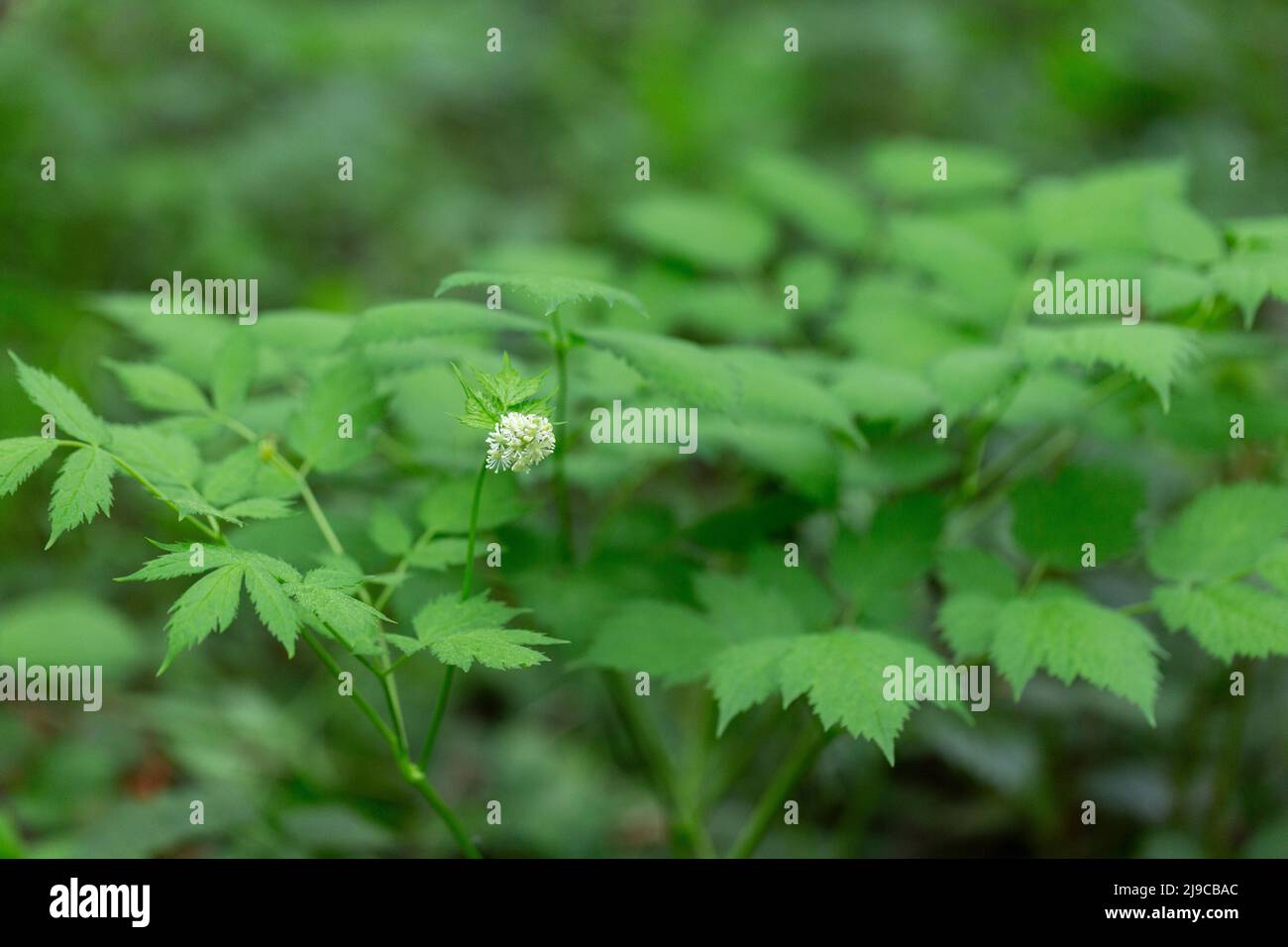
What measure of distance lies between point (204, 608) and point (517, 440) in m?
0.31

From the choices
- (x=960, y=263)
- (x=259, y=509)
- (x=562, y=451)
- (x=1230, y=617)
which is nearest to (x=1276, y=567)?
(x=1230, y=617)

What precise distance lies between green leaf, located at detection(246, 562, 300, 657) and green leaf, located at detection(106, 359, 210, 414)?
0.43 meters

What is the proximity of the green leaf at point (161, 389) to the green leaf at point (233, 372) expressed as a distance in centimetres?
3

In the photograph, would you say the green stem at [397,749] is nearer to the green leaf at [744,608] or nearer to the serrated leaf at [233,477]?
the serrated leaf at [233,477]

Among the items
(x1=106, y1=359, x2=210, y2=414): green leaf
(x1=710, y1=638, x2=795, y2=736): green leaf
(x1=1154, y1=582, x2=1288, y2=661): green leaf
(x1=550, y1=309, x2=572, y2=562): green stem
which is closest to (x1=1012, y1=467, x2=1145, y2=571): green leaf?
(x1=1154, y1=582, x2=1288, y2=661): green leaf

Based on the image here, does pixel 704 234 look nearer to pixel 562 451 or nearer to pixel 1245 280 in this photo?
pixel 562 451

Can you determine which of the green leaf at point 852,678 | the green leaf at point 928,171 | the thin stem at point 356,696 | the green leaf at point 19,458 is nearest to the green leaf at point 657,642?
the green leaf at point 852,678

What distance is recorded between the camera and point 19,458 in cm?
102

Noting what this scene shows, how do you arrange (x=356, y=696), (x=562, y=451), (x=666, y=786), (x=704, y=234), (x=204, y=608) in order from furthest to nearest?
(x=704, y=234) → (x=666, y=786) → (x=562, y=451) → (x=356, y=696) → (x=204, y=608)

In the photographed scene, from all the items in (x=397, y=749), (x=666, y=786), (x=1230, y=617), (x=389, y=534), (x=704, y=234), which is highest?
(x=704, y=234)

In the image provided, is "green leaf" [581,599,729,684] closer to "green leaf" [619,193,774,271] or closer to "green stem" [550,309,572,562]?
"green stem" [550,309,572,562]
